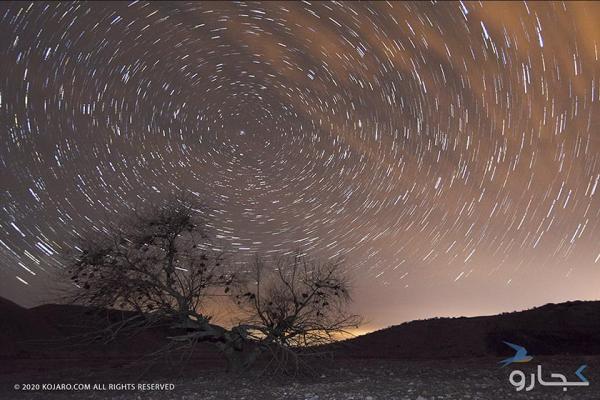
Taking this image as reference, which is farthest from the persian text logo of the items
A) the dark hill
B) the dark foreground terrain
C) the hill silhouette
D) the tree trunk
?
the dark hill

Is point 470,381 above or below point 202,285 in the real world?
below

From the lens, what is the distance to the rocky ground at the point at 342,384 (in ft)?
43.7

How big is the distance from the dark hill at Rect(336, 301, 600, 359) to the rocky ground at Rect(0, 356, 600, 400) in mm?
11645

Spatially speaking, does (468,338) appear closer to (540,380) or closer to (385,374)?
(385,374)

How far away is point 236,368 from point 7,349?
28.3 m

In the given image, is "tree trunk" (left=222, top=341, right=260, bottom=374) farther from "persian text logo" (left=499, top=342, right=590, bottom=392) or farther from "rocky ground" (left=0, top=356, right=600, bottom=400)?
"persian text logo" (left=499, top=342, right=590, bottom=392)

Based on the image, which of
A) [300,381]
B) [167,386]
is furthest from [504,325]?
[167,386]

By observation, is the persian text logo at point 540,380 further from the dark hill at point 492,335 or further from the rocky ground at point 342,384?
the dark hill at point 492,335

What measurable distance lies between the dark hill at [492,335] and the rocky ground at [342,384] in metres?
11.6

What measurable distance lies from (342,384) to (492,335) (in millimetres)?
22506

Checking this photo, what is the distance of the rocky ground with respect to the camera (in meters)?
13.3

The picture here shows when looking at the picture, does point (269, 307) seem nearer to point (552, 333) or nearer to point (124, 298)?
point (124, 298)

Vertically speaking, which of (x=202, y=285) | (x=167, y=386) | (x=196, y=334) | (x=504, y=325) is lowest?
(x=167, y=386)

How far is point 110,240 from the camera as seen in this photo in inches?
675
